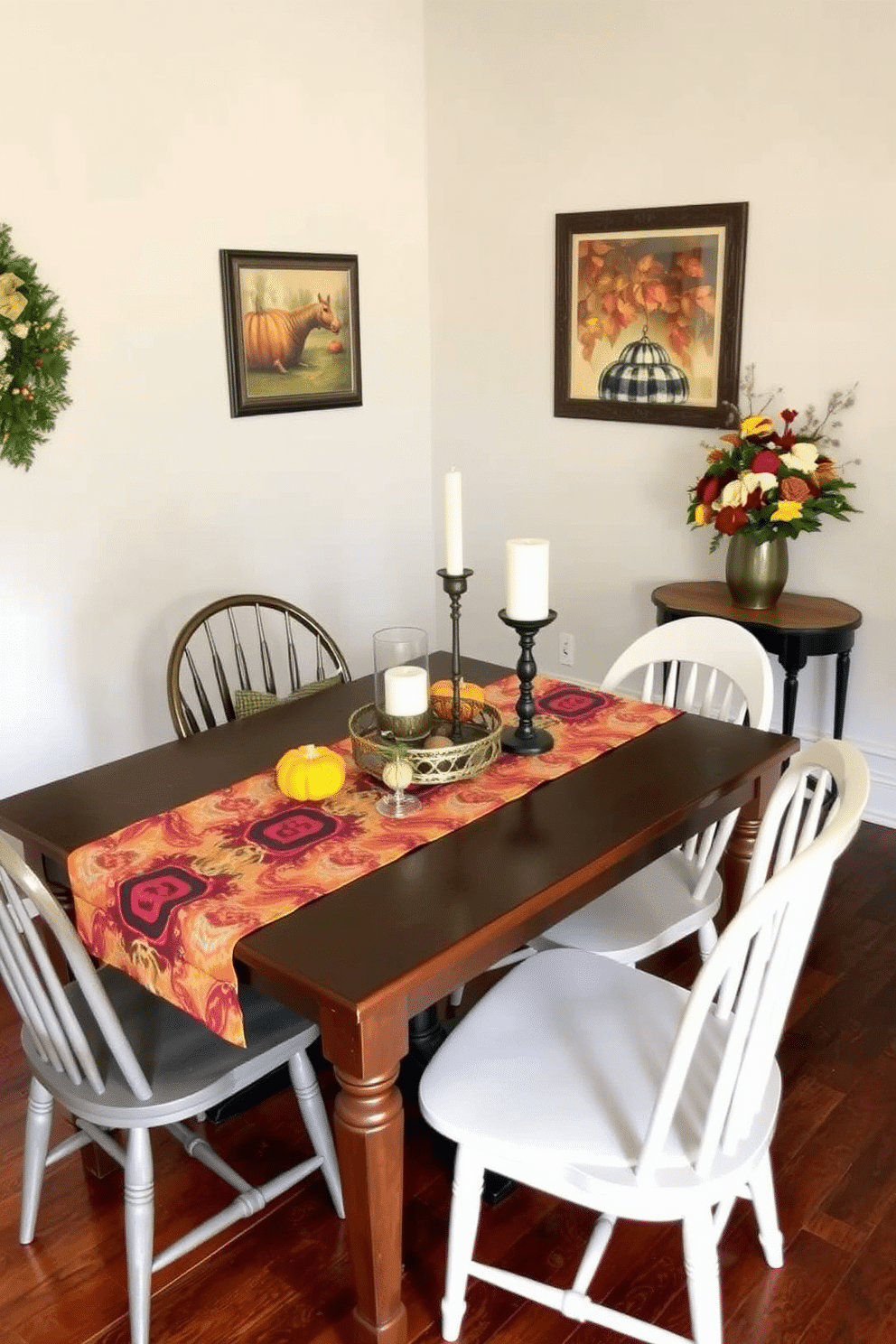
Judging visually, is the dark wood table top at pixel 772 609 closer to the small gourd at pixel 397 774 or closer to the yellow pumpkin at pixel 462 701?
the yellow pumpkin at pixel 462 701

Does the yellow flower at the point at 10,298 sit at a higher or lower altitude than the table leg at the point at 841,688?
higher

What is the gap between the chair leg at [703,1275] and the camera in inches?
61.0

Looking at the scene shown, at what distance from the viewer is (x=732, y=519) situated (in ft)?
10.3

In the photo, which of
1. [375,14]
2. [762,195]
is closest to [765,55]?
[762,195]

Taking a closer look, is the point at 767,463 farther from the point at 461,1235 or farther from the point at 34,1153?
the point at 34,1153

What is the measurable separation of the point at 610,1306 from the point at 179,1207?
0.77 meters

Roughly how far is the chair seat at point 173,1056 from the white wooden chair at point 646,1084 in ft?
0.89

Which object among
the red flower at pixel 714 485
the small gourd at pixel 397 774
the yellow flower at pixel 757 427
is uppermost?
the yellow flower at pixel 757 427

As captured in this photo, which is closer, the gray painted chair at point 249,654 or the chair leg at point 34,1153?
the chair leg at point 34,1153

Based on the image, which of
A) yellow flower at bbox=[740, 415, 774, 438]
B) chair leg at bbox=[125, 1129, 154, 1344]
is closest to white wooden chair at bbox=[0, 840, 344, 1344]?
chair leg at bbox=[125, 1129, 154, 1344]

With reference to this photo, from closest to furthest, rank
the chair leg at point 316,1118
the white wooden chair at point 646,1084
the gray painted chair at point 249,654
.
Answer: the white wooden chair at point 646,1084 → the chair leg at point 316,1118 → the gray painted chair at point 249,654

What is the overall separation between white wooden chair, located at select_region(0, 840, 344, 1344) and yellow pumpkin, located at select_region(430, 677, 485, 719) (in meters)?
0.61

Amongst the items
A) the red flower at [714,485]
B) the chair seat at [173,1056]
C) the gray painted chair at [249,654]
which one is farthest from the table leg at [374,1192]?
the red flower at [714,485]

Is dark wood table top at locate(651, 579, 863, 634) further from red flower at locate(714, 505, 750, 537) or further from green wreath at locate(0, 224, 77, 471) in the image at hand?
green wreath at locate(0, 224, 77, 471)
